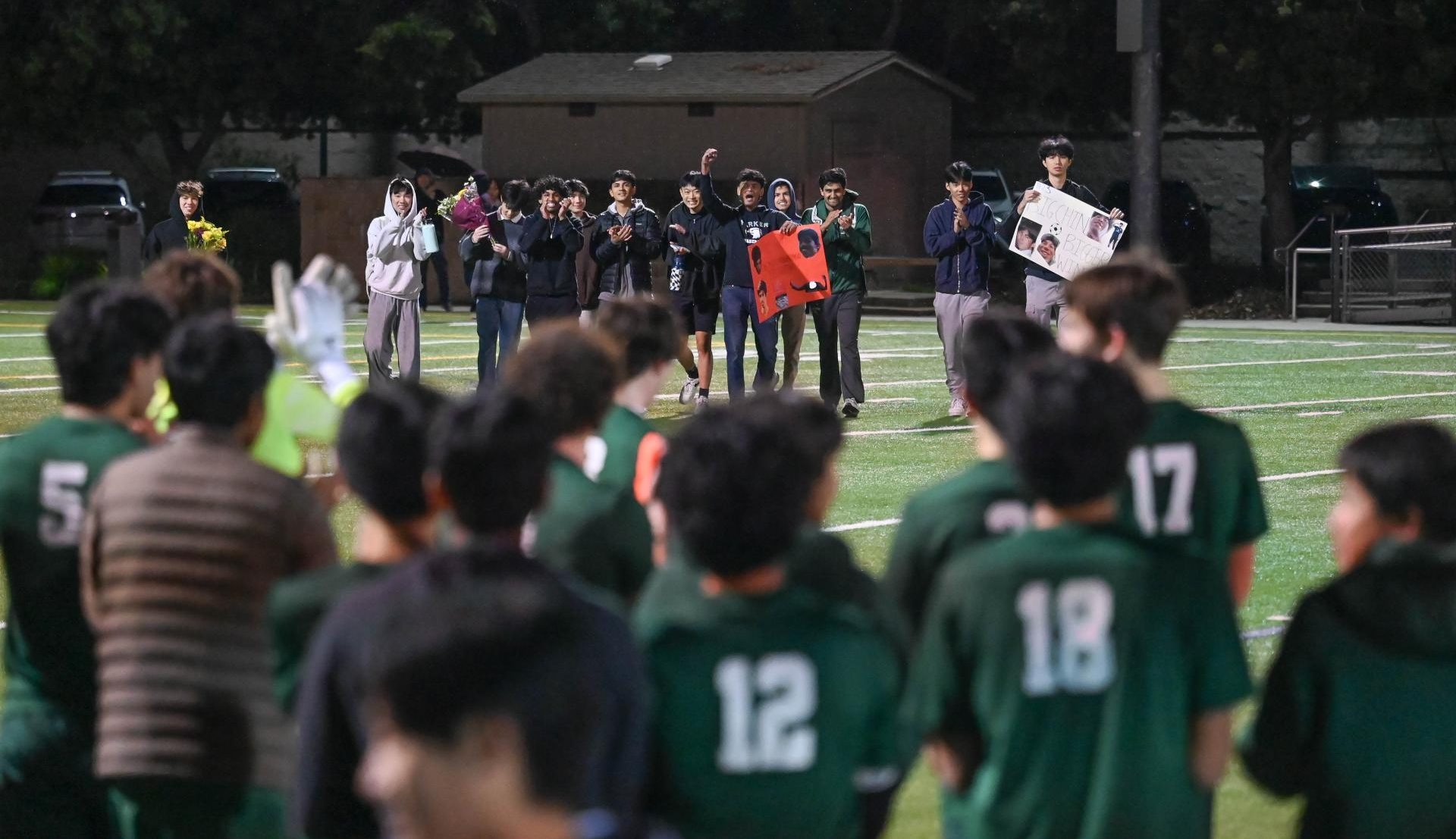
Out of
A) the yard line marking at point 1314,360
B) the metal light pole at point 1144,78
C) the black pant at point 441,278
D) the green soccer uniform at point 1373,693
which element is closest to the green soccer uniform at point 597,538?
the green soccer uniform at point 1373,693

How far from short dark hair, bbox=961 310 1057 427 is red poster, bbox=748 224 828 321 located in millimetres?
11911

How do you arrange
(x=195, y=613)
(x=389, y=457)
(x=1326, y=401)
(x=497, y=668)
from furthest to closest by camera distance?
(x=1326, y=401) < (x=195, y=613) < (x=389, y=457) < (x=497, y=668)

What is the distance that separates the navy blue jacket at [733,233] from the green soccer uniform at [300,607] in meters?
13.3

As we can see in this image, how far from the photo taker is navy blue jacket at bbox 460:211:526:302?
57.5 feet

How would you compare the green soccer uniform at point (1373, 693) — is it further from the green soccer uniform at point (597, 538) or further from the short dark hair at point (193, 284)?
the short dark hair at point (193, 284)

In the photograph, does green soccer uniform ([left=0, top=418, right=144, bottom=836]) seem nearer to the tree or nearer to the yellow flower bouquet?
the yellow flower bouquet

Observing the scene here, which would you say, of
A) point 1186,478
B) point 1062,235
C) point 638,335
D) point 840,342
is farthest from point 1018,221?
point 1186,478

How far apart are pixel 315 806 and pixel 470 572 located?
1068 millimetres

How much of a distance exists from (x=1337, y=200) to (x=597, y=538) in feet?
110

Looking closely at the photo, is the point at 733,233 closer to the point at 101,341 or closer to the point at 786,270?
the point at 786,270

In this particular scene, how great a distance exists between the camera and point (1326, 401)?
17891mm

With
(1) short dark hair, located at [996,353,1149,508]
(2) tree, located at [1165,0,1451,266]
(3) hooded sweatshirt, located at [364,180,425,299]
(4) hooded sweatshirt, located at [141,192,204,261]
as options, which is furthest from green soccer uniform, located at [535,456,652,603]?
(2) tree, located at [1165,0,1451,266]

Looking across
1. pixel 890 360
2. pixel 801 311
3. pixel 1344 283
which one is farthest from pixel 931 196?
pixel 801 311

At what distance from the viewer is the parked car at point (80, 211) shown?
39.2 metres
